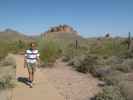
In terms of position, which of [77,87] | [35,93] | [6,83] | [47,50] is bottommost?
[77,87]

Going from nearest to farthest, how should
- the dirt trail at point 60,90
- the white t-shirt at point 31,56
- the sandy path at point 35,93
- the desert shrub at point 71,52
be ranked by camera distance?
the sandy path at point 35,93
the dirt trail at point 60,90
the white t-shirt at point 31,56
the desert shrub at point 71,52

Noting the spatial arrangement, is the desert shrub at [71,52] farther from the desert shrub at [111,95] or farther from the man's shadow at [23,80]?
the desert shrub at [111,95]

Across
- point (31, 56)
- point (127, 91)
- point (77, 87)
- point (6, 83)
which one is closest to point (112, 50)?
point (77, 87)

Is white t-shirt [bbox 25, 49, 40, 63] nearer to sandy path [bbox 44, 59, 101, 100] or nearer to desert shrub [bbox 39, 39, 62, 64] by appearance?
sandy path [bbox 44, 59, 101, 100]

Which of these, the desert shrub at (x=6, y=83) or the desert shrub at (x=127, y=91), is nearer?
the desert shrub at (x=127, y=91)

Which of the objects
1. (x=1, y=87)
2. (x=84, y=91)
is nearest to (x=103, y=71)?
(x=84, y=91)

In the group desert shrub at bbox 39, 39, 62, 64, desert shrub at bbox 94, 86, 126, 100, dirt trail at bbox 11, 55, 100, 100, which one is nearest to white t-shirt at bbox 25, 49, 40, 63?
dirt trail at bbox 11, 55, 100, 100

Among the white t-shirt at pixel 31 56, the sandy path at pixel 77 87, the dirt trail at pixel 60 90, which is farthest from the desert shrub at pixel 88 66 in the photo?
the white t-shirt at pixel 31 56

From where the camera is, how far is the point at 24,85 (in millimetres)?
13180

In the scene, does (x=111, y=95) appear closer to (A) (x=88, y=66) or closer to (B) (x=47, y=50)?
(A) (x=88, y=66)

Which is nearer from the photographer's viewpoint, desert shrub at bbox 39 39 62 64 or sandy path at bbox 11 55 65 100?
sandy path at bbox 11 55 65 100

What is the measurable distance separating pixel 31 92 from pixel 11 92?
2.68 ft

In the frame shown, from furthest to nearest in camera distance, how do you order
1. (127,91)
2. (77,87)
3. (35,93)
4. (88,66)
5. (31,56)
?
(88,66) < (77,87) < (31,56) < (35,93) < (127,91)

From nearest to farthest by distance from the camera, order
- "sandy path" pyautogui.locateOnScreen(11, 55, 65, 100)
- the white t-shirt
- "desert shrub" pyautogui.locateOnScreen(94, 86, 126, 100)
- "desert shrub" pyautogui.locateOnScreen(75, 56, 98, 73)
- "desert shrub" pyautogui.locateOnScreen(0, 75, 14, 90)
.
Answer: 1. "desert shrub" pyautogui.locateOnScreen(94, 86, 126, 100)
2. "sandy path" pyautogui.locateOnScreen(11, 55, 65, 100)
3. "desert shrub" pyautogui.locateOnScreen(0, 75, 14, 90)
4. the white t-shirt
5. "desert shrub" pyautogui.locateOnScreen(75, 56, 98, 73)
